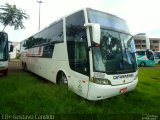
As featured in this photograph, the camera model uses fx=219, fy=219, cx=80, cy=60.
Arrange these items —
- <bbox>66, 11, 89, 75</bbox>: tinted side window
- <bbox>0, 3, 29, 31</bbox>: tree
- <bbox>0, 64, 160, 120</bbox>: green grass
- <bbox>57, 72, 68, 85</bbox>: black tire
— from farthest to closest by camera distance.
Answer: <bbox>0, 3, 29, 31</bbox>: tree
<bbox>57, 72, 68, 85</bbox>: black tire
<bbox>66, 11, 89, 75</bbox>: tinted side window
<bbox>0, 64, 160, 120</bbox>: green grass

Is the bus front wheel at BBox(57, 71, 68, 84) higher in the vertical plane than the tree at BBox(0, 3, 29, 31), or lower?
lower

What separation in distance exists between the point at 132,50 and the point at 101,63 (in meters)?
1.88

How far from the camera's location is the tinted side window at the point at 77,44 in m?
7.19

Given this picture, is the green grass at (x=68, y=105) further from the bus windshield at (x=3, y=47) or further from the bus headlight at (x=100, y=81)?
the bus windshield at (x=3, y=47)

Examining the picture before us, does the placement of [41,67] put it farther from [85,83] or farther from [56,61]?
[85,83]

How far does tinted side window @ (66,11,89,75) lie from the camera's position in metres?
7.19

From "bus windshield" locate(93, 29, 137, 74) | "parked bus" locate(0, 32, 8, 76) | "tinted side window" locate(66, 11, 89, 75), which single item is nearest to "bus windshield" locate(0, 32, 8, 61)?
"parked bus" locate(0, 32, 8, 76)

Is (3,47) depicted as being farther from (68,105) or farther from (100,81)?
(100,81)

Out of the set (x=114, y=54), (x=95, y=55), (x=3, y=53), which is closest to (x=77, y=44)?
(x=95, y=55)

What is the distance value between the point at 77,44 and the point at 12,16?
53.5 feet

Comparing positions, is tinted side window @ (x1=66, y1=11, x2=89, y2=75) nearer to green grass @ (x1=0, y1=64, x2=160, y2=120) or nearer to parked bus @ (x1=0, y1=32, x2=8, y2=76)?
green grass @ (x1=0, y1=64, x2=160, y2=120)

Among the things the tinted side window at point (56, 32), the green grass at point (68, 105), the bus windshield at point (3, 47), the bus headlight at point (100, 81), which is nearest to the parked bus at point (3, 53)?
the bus windshield at point (3, 47)

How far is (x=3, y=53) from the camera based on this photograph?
11.7 metres

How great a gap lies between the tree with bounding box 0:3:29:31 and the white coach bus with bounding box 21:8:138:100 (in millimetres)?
13936
